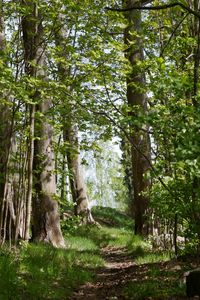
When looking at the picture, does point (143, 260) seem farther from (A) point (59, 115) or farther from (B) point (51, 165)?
(A) point (59, 115)

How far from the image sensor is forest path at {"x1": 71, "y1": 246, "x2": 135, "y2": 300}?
17.7 ft

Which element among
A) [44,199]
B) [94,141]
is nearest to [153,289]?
[44,199]

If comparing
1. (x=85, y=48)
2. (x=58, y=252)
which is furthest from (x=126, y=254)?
(x=85, y=48)

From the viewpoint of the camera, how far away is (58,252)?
707 centimetres

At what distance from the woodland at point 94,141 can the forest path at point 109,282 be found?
2 cm

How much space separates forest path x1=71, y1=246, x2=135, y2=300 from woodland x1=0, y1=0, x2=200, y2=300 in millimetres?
22

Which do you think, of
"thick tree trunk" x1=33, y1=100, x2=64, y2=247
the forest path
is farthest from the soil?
"thick tree trunk" x1=33, y1=100, x2=64, y2=247

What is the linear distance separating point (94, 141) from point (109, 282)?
611cm

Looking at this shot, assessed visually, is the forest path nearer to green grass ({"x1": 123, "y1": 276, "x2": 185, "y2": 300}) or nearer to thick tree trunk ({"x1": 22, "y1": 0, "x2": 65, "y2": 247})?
green grass ({"x1": 123, "y1": 276, "x2": 185, "y2": 300})

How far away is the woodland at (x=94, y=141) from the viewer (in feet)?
15.5

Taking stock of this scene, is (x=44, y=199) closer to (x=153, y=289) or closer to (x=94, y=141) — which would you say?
(x=94, y=141)

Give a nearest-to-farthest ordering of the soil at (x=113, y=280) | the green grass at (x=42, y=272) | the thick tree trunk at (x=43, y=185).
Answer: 1. the green grass at (x=42, y=272)
2. the soil at (x=113, y=280)
3. the thick tree trunk at (x=43, y=185)

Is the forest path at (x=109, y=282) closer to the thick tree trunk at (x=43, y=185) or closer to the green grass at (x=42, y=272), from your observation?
the green grass at (x=42, y=272)

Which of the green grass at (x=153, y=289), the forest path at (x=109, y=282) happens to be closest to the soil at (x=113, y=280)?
the forest path at (x=109, y=282)
